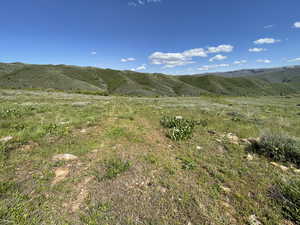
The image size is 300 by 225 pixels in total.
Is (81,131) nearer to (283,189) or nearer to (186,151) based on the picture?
(186,151)

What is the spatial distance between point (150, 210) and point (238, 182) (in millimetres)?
2324

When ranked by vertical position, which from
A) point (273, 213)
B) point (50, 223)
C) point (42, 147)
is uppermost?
point (42, 147)

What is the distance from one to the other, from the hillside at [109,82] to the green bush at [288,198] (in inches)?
1712

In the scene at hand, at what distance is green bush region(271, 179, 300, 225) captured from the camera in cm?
247

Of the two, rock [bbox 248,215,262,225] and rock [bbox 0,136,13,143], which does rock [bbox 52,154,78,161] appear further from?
rock [bbox 248,215,262,225]

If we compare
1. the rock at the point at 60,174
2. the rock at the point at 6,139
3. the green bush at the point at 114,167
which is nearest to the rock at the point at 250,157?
the green bush at the point at 114,167

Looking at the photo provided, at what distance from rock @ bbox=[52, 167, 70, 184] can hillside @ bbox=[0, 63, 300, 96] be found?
134 feet

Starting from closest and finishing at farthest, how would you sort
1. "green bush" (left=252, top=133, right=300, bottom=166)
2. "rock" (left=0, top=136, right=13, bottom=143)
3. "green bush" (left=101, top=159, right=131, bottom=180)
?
"green bush" (left=101, top=159, right=131, bottom=180), "green bush" (left=252, top=133, right=300, bottom=166), "rock" (left=0, top=136, right=13, bottom=143)

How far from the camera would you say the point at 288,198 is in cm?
279

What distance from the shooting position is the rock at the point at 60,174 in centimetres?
313

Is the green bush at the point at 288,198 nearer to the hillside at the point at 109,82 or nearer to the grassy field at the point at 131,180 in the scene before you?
the grassy field at the point at 131,180

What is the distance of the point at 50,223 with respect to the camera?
2188 mm

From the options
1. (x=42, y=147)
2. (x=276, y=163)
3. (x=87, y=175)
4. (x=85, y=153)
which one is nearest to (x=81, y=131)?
(x=42, y=147)

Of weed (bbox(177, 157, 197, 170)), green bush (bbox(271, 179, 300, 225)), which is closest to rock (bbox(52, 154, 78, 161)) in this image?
weed (bbox(177, 157, 197, 170))
